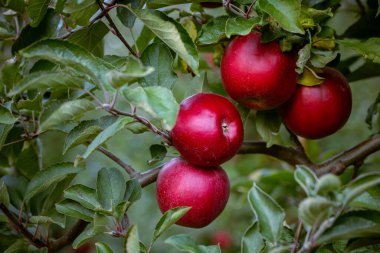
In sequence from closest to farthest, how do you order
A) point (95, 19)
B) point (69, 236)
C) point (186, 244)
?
1. point (186, 244)
2. point (95, 19)
3. point (69, 236)

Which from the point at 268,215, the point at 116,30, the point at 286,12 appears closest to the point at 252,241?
the point at 268,215

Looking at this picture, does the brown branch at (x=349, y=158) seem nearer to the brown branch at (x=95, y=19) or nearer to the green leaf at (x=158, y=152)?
the green leaf at (x=158, y=152)

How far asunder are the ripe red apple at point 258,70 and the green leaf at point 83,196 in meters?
0.35

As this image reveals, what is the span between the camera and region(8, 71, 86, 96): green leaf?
0.81 m

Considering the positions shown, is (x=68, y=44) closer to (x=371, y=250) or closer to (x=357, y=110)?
(x=371, y=250)

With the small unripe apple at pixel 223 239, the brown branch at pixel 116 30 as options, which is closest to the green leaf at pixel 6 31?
the brown branch at pixel 116 30

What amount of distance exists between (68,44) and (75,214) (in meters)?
0.36

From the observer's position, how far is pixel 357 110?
2477 millimetres

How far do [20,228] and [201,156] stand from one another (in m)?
0.47

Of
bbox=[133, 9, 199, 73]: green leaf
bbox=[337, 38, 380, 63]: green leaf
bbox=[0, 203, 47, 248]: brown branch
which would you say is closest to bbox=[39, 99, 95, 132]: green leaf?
bbox=[133, 9, 199, 73]: green leaf

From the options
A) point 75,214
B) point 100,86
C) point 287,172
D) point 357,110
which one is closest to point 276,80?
point 100,86

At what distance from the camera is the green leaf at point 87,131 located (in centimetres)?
94

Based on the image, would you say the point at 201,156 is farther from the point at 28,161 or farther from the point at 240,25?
the point at 28,161

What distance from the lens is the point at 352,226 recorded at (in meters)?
0.81
